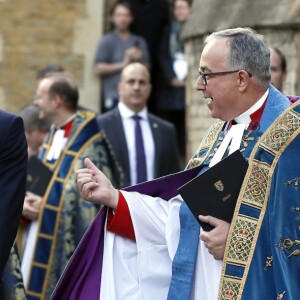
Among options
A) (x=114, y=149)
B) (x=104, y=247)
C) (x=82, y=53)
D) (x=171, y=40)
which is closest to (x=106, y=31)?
(x=82, y=53)

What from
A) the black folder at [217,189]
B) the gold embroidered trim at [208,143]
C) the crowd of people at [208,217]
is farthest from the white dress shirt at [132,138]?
the black folder at [217,189]

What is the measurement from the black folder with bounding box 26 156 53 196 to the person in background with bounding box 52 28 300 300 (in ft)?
10.1

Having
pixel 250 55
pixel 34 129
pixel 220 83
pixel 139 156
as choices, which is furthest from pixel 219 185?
pixel 139 156

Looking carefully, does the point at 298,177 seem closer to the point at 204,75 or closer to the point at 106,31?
the point at 204,75

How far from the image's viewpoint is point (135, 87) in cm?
1097

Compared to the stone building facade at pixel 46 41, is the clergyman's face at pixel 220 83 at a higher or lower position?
lower

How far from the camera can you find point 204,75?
612 centimetres

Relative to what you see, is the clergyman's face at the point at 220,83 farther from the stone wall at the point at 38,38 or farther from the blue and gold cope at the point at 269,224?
the stone wall at the point at 38,38

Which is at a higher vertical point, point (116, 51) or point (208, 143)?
point (116, 51)

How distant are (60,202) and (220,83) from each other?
3732mm

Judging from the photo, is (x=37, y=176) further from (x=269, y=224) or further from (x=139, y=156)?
(x=269, y=224)

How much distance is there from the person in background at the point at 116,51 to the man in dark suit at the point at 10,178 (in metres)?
7.42

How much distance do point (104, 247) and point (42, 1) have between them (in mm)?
8961

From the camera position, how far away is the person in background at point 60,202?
9.58 m
